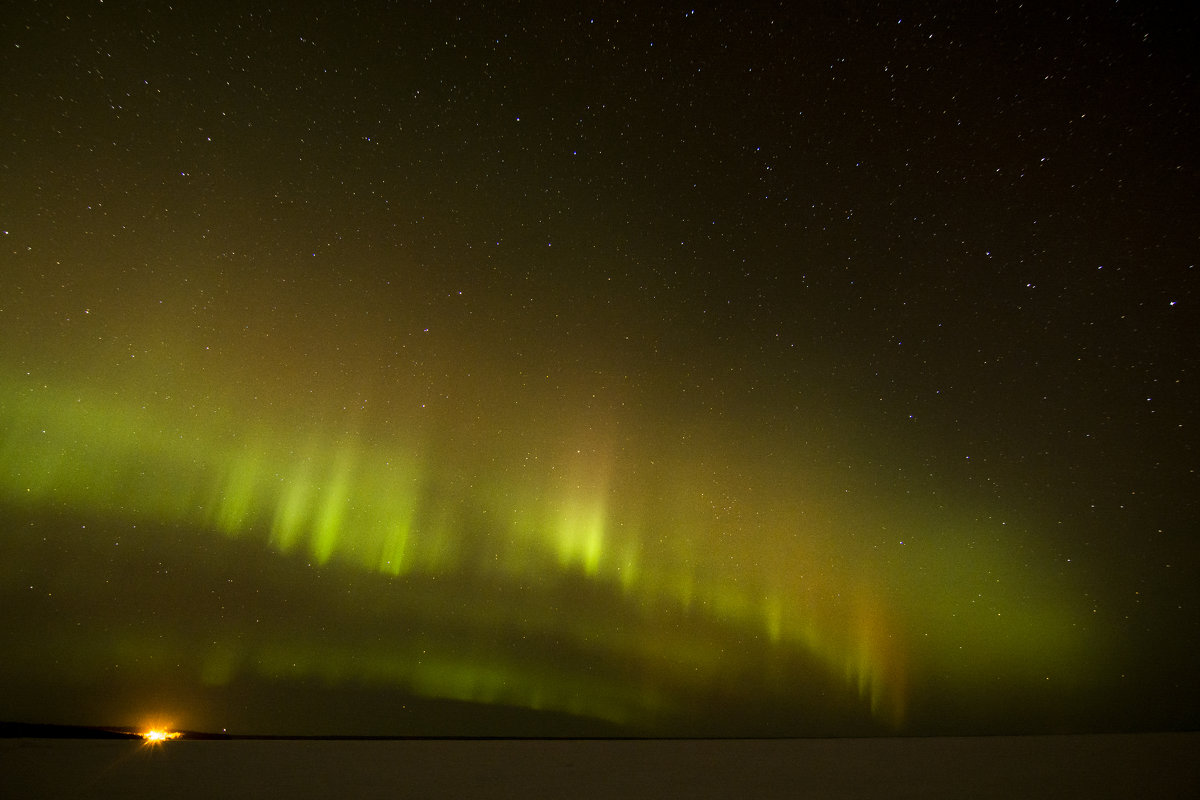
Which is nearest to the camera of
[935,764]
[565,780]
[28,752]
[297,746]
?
[565,780]

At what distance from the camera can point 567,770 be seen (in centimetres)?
246

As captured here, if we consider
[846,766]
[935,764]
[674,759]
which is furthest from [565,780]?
[935,764]

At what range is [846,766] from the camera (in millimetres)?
2695

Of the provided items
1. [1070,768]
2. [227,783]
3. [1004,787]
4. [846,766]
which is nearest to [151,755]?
[227,783]

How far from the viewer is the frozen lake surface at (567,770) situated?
6.80 feet

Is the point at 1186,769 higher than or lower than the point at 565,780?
higher

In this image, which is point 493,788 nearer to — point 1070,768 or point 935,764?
point 935,764

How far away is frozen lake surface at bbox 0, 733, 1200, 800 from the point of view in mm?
2072

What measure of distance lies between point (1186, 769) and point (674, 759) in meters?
2.83

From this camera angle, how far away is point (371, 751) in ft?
9.37

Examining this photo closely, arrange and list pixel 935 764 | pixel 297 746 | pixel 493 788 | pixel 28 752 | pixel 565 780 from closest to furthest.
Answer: pixel 493 788
pixel 565 780
pixel 28 752
pixel 935 764
pixel 297 746

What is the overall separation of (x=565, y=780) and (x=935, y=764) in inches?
80.6

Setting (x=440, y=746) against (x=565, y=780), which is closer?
(x=565, y=780)

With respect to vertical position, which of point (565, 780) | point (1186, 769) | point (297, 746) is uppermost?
point (1186, 769)
